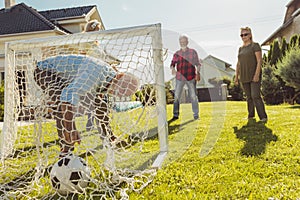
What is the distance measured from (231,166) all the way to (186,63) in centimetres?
287

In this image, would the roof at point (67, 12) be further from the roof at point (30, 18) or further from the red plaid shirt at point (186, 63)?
the red plaid shirt at point (186, 63)

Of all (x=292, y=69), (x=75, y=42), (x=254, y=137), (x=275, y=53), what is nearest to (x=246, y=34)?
(x=254, y=137)

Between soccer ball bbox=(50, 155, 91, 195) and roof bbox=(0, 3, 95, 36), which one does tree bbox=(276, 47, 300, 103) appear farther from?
roof bbox=(0, 3, 95, 36)

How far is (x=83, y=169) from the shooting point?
1986mm

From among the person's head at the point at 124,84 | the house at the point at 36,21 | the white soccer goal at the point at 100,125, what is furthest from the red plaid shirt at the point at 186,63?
the house at the point at 36,21

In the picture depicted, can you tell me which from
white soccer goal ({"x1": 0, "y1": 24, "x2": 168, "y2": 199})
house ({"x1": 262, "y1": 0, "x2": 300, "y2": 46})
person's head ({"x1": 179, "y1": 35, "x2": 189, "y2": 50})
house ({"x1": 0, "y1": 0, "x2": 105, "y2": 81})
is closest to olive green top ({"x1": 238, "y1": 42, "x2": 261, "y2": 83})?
person's head ({"x1": 179, "y1": 35, "x2": 189, "y2": 50})

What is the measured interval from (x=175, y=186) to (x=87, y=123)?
182cm

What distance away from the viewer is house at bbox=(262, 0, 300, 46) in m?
15.4

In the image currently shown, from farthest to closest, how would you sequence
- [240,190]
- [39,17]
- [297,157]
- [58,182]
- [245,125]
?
[39,17], [245,125], [297,157], [58,182], [240,190]

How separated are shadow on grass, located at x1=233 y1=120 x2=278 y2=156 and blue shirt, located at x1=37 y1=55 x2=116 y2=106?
4.70 feet

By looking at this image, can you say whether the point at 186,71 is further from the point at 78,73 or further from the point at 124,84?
the point at 78,73

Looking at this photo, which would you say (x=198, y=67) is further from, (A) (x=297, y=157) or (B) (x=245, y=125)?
(A) (x=297, y=157)

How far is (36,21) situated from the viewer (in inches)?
515

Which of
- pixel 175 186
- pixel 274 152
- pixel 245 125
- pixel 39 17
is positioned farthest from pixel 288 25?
pixel 175 186
